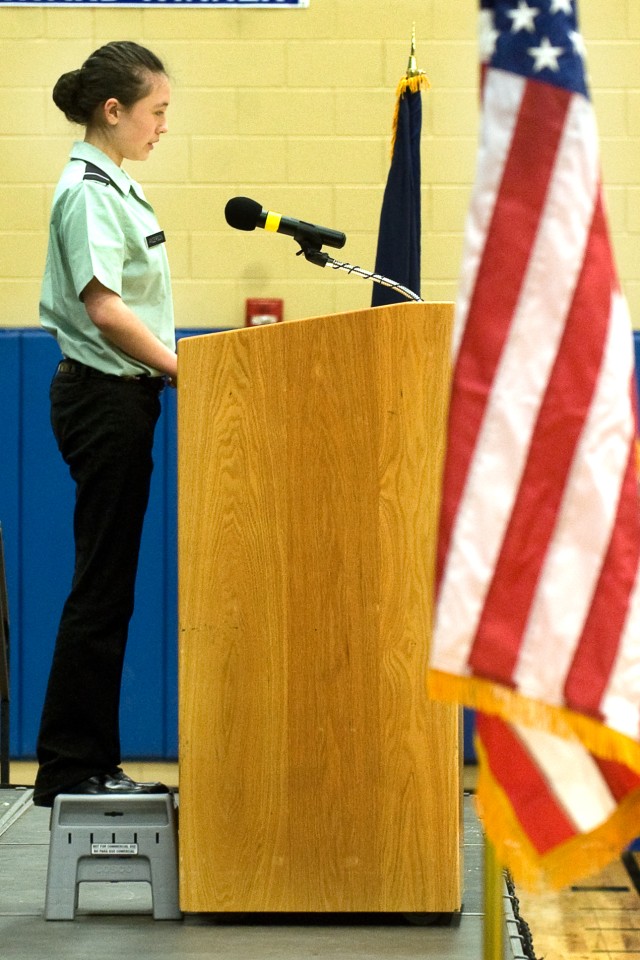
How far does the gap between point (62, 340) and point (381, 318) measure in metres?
0.61

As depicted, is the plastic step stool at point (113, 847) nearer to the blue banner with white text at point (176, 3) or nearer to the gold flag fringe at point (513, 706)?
the gold flag fringe at point (513, 706)

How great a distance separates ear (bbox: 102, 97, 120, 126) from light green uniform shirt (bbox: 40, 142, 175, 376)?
6cm

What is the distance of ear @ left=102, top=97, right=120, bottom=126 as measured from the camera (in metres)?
2.35

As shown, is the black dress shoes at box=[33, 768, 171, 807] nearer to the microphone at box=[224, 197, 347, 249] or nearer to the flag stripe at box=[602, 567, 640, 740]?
the microphone at box=[224, 197, 347, 249]

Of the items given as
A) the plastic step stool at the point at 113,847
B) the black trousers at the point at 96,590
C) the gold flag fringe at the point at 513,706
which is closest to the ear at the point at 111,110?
the black trousers at the point at 96,590

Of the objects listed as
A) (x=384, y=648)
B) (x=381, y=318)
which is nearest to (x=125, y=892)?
(x=384, y=648)

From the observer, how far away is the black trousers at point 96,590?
220 centimetres

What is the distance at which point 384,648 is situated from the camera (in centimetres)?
200

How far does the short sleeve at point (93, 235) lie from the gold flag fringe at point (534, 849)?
1230 millimetres

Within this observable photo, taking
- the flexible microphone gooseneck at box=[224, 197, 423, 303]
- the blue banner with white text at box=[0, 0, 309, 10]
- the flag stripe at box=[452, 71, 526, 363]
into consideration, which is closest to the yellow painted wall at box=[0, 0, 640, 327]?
the blue banner with white text at box=[0, 0, 309, 10]

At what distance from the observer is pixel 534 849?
121cm

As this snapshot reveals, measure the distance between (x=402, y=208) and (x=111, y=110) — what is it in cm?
111

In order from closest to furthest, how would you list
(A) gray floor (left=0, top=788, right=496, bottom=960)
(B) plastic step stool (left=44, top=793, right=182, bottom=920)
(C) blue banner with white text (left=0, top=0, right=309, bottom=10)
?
(A) gray floor (left=0, top=788, right=496, bottom=960), (B) plastic step stool (left=44, top=793, right=182, bottom=920), (C) blue banner with white text (left=0, top=0, right=309, bottom=10)

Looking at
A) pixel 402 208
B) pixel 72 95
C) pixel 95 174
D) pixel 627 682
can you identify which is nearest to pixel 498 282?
pixel 627 682
